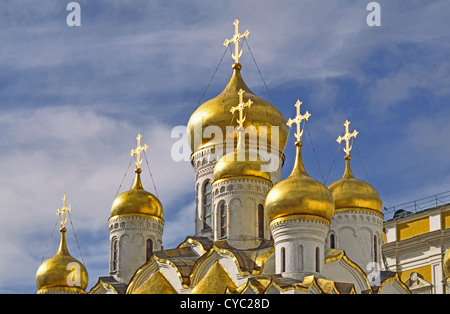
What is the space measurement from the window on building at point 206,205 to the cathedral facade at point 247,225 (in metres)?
0.03

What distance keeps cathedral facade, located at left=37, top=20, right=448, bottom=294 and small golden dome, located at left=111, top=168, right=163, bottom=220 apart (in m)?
0.03

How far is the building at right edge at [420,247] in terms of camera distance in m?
30.7

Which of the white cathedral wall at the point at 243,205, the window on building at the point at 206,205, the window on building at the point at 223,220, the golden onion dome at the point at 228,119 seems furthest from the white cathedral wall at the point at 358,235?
the window on building at the point at 206,205

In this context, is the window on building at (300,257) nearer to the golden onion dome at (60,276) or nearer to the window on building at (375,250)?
the window on building at (375,250)

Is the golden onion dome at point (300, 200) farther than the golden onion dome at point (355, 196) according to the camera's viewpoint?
No

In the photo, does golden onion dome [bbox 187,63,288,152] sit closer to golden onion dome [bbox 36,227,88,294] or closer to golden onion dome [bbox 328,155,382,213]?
golden onion dome [bbox 328,155,382,213]

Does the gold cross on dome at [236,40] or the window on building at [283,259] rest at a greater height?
the gold cross on dome at [236,40]

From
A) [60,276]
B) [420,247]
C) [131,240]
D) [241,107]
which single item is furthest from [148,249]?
[420,247]

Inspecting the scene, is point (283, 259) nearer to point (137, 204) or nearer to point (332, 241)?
point (332, 241)
